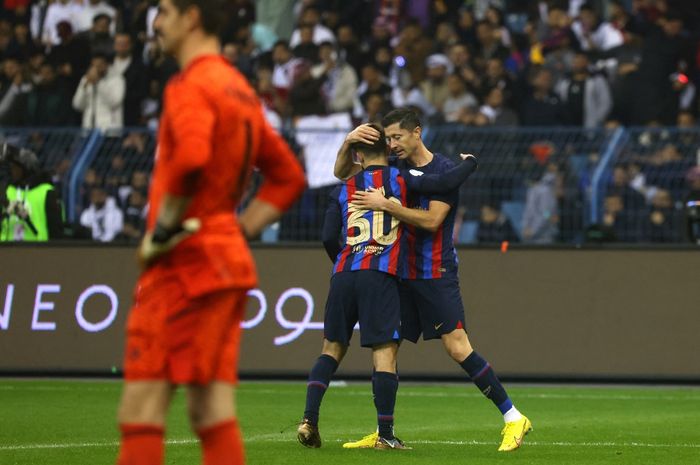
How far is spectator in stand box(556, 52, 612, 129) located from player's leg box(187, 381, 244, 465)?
13549 millimetres

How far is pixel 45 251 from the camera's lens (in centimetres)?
1509

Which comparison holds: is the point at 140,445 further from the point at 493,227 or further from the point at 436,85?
the point at 436,85

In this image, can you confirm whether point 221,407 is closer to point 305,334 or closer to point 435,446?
point 435,446

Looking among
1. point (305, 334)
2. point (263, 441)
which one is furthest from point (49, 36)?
point (263, 441)

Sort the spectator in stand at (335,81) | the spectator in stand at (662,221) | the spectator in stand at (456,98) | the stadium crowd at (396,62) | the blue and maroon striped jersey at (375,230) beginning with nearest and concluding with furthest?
the blue and maroon striped jersey at (375,230)
the spectator in stand at (662,221)
the stadium crowd at (396,62)
the spectator in stand at (456,98)
the spectator in stand at (335,81)

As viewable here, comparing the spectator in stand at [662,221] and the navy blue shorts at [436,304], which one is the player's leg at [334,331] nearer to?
the navy blue shorts at [436,304]

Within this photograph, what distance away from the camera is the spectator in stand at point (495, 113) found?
17969 millimetres

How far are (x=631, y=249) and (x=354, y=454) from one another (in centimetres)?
645

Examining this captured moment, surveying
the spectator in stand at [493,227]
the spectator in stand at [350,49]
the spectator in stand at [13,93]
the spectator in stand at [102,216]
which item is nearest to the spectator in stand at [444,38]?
the spectator in stand at [350,49]

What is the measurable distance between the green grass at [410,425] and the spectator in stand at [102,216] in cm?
209

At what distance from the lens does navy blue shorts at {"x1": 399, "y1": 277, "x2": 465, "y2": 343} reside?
9.48 metres

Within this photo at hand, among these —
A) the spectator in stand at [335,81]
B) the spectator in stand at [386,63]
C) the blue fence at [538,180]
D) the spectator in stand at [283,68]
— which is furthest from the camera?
the spectator in stand at [386,63]

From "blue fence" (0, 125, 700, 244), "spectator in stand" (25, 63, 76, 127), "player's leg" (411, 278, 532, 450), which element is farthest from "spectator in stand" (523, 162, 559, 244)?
"spectator in stand" (25, 63, 76, 127)

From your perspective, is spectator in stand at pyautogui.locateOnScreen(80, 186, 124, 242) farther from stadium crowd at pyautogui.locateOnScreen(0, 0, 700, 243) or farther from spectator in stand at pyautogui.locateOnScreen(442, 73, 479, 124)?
spectator in stand at pyautogui.locateOnScreen(442, 73, 479, 124)
